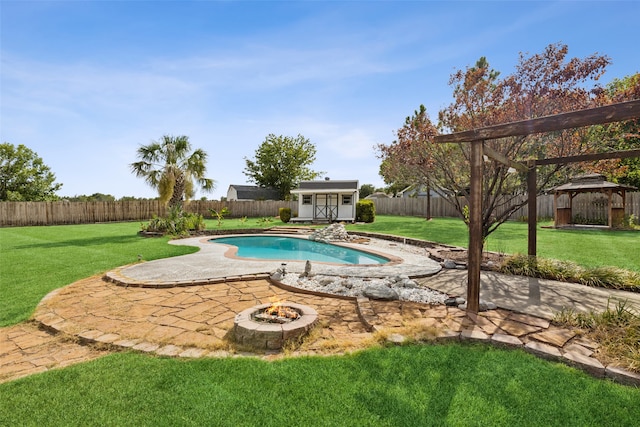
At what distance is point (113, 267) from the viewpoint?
6.99 m

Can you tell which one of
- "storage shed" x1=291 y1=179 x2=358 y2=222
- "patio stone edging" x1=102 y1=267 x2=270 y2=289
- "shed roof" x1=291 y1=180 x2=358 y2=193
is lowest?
"patio stone edging" x1=102 y1=267 x2=270 y2=289

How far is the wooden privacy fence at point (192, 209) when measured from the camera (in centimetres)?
1584

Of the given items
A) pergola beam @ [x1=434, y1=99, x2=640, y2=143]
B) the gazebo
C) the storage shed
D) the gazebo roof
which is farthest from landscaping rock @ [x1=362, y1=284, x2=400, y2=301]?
the storage shed

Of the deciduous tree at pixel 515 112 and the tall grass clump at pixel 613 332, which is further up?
the deciduous tree at pixel 515 112

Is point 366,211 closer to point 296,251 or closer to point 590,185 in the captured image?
point 296,251

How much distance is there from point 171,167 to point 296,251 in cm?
879

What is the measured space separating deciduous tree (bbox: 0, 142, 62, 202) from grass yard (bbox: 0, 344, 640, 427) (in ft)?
111

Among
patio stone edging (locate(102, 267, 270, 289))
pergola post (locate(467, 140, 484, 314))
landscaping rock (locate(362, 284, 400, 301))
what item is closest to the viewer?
pergola post (locate(467, 140, 484, 314))

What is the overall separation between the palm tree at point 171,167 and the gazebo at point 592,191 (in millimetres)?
17060

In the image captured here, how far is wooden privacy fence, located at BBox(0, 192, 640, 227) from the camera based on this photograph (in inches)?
624

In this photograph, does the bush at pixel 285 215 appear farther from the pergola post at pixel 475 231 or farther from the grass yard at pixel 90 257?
the pergola post at pixel 475 231

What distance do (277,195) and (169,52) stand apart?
29.8 m

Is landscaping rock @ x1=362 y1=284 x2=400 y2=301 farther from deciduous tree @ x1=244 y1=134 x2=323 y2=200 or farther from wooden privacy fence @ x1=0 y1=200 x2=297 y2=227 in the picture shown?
deciduous tree @ x1=244 y1=134 x2=323 y2=200

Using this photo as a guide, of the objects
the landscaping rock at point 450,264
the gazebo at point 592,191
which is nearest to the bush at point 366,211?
the gazebo at point 592,191
